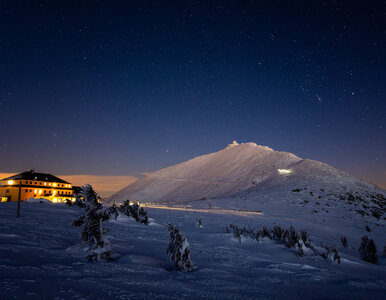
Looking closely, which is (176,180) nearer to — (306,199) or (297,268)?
(306,199)

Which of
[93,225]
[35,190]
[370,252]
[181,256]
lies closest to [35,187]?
[35,190]

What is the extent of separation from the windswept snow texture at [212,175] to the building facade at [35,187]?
12836mm

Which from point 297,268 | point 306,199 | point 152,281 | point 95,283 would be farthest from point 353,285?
point 306,199

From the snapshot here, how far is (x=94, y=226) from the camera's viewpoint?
423cm

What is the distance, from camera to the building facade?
128 feet

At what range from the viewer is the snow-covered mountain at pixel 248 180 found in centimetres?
3184

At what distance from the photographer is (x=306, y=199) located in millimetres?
27219

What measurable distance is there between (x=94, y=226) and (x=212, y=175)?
56.0 metres

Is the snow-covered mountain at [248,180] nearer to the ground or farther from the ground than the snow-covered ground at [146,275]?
farther from the ground

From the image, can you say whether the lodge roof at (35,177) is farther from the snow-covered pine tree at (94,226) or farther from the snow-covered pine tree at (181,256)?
the snow-covered pine tree at (181,256)

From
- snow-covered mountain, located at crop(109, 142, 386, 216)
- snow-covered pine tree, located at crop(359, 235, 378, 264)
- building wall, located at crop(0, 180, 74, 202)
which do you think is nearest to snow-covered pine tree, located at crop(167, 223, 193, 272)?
snow-covered pine tree, located at crop(359, 235, 378, 264)

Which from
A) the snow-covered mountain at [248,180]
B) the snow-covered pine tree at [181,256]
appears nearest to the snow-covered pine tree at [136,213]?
the snow-covered pine tree at [181,256]

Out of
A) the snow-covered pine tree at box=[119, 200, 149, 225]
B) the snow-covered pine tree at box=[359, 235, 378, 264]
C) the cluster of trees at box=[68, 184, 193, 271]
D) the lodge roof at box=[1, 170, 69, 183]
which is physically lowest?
the snow-covered pine tree at box=[359, 235, 378, 264]

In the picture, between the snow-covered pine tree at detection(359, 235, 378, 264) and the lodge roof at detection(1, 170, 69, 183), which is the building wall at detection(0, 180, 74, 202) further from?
the snow-covered pine tree at detection(359, 235, 378, 264)
